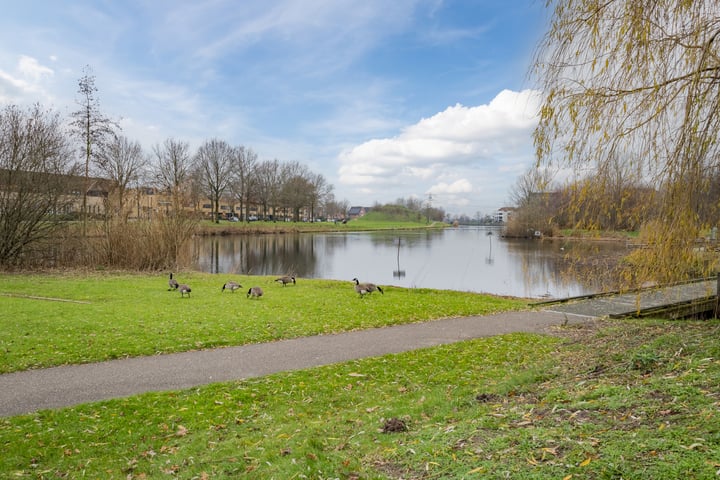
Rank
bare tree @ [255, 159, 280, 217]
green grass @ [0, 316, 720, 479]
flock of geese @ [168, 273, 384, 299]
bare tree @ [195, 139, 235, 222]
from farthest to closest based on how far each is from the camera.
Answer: bare tree @ [255, 159, 280, 217]
bare tree @ [195, 139, 235, 222]
flock of geese @ [168, 273, 384, 299]
green grass @ [0, 316, 720, 479]

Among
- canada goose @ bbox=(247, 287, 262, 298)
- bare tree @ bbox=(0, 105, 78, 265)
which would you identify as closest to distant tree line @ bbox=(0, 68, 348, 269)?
bare tree @ bbox=(0, 105, 78, 265)

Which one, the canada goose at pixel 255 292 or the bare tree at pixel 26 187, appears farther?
the bare tree at pixel 26 187

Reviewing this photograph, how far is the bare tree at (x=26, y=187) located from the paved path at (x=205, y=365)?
17497 millimetres

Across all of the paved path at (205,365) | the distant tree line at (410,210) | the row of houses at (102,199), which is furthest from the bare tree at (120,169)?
the distant tree line at (410,210)

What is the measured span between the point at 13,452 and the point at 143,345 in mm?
4042

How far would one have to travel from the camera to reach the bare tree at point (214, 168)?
66.9 m

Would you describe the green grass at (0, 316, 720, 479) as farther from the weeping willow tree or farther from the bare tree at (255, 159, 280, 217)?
the bare tree at (255, 159, 280, 217)

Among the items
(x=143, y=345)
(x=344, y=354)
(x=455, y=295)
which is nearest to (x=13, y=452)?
(x=143, y=345)

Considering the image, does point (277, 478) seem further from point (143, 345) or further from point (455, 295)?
point (455, 295)

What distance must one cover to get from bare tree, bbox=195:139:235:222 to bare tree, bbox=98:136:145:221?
23779mm

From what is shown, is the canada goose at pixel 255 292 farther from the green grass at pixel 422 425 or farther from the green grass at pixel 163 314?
the green grass at pixel 422 425

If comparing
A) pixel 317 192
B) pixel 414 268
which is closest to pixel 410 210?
pixel 317 192

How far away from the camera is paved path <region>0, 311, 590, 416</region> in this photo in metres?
6.18

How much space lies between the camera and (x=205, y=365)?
7516 millimetres
